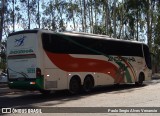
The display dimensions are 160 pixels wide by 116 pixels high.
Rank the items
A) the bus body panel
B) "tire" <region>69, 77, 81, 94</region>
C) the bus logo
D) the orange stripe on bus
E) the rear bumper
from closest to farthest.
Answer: the rear bumper, the bus body panel, the bus logo, the orange stripe on bus, "tire" <region>69, 77, 81, 94</region>

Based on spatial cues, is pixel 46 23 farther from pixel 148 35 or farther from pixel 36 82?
pixel 36 82

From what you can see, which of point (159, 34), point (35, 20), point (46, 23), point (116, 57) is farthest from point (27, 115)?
point (159, 34)

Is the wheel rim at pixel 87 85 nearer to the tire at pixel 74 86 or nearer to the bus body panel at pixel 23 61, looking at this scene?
the tire at pixel 74 86

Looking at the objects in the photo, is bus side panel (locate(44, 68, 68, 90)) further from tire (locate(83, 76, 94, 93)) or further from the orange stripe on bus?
tire (locate(83, 76, 94, 93))

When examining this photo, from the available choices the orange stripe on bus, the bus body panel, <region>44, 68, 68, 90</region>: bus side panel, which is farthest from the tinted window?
<region>44, 68, 68, 90</region>: bus side panel

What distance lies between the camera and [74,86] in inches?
808

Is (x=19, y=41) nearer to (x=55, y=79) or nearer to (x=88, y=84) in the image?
(x=55, y=79)

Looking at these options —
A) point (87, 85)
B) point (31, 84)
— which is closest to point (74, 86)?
point (87, 85)

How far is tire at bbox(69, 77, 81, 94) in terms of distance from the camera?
2039 cm

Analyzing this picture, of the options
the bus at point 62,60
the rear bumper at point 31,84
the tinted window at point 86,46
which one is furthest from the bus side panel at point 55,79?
the tinted window at point 86,46

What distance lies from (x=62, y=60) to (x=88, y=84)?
9.22 feet

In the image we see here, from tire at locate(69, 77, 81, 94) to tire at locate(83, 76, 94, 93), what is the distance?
47cm

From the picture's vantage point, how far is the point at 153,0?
170 feet

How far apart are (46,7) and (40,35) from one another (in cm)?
3412
